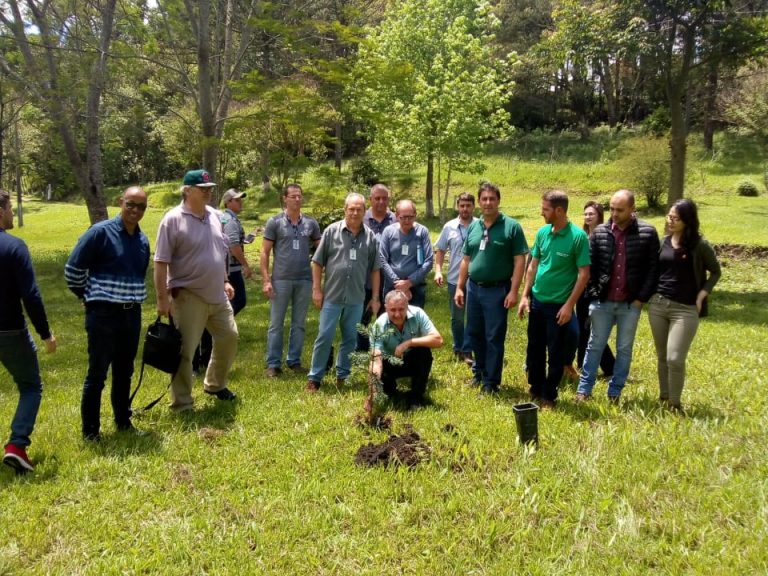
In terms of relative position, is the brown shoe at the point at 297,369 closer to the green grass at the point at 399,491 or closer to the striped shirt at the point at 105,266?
the green grass at the point at 399,491

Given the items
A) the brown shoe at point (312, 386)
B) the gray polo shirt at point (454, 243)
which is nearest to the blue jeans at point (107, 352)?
the brown shoe at point (312, 386)

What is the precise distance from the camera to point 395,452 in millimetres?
3854

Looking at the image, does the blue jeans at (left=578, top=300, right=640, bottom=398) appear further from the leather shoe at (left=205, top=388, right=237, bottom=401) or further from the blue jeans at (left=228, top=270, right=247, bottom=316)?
the blue jeans at (left=228, top=270, right=247, bottom=316)

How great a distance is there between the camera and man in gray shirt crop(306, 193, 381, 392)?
5418 mm

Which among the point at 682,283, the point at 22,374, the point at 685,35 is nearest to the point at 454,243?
the point at 682,283

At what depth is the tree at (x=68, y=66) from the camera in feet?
37.5

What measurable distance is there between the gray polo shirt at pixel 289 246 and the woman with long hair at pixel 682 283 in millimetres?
3354

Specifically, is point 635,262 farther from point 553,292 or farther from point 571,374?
point 571,374

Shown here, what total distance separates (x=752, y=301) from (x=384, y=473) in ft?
32.3

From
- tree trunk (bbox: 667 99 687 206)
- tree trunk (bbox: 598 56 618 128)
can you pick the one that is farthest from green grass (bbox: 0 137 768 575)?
tree trunk (bbox: 598 56 618 128)

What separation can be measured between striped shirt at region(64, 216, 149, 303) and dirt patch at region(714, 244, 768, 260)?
1529cm

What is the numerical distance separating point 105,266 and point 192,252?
0.69 metres

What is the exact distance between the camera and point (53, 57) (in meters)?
12.5

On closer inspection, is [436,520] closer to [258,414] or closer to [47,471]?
[258,414]
